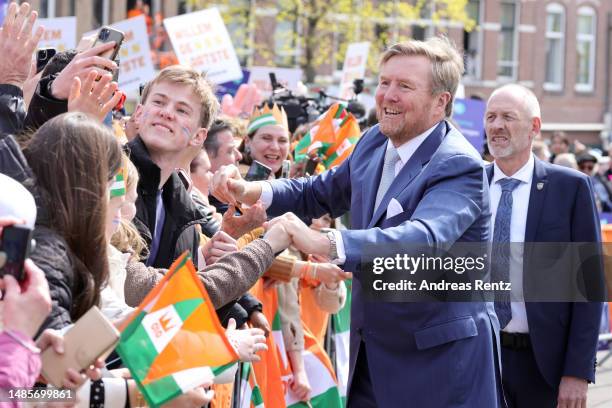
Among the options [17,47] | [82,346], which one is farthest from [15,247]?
[17,47]

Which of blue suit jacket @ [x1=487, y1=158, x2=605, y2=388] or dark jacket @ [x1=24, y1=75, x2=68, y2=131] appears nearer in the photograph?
dark jacket @ [x1=24, y1=75, x2=68, y2=131]

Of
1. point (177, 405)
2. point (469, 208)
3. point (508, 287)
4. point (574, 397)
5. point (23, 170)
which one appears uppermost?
point (23, 170)

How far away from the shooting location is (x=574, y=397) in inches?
188

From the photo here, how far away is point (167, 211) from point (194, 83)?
0.57 m

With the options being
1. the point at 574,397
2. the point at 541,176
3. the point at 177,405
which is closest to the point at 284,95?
the point at 541,176

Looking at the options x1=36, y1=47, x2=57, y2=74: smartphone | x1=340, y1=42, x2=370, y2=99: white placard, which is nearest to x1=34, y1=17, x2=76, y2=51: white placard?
x1=340, y1=42, x2=370, y2=99: white placard

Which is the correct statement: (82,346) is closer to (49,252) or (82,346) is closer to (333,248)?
(49,252)

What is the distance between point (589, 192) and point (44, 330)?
10.4 feet

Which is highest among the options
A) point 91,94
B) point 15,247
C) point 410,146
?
point 91,94

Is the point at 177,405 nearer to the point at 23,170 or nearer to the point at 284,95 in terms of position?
the point at 23,170

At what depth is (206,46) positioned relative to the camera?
1009cm

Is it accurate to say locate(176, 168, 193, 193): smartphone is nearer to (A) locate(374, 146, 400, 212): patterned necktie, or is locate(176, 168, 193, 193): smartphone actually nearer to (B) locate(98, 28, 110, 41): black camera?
(B) locate(98, 28, 110, 41): black camera

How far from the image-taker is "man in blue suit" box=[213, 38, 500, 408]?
374 cm

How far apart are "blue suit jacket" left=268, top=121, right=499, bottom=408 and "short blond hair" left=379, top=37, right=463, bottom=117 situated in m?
0.18
